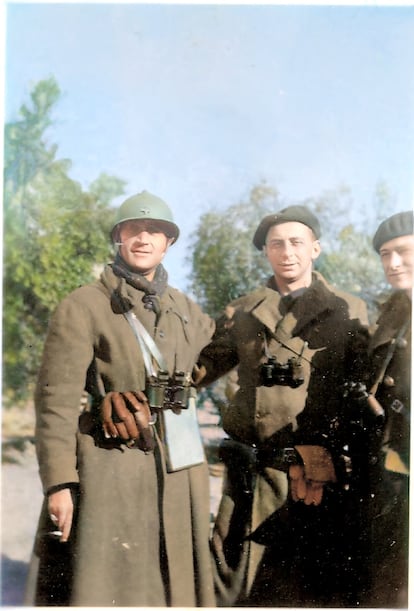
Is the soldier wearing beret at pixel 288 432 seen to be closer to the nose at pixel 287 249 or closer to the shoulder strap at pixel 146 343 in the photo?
the nose at pixel 287 249

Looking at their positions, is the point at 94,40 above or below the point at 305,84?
above

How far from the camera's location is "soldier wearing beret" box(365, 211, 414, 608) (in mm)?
2908

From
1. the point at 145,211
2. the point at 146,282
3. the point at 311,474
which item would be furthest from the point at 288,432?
the point at 145,211

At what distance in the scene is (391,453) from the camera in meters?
2.92

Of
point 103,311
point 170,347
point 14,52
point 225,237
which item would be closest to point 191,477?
point 170,347

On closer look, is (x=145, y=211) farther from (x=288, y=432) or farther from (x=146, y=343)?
(x=288, y=432)

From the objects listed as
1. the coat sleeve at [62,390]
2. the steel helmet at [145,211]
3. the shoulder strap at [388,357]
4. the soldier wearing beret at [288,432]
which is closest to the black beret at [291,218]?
the soldier wearing beret at [288,432]

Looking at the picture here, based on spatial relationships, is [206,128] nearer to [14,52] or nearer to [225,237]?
[225,237]

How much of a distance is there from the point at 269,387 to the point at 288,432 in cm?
19

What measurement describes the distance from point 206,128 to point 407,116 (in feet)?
2.69

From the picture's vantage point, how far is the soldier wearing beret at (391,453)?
2908mm

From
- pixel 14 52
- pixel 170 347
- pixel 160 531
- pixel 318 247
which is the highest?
pixel 14 52

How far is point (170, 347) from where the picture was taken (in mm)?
2883

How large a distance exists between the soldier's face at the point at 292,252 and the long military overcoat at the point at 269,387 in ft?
0.20
